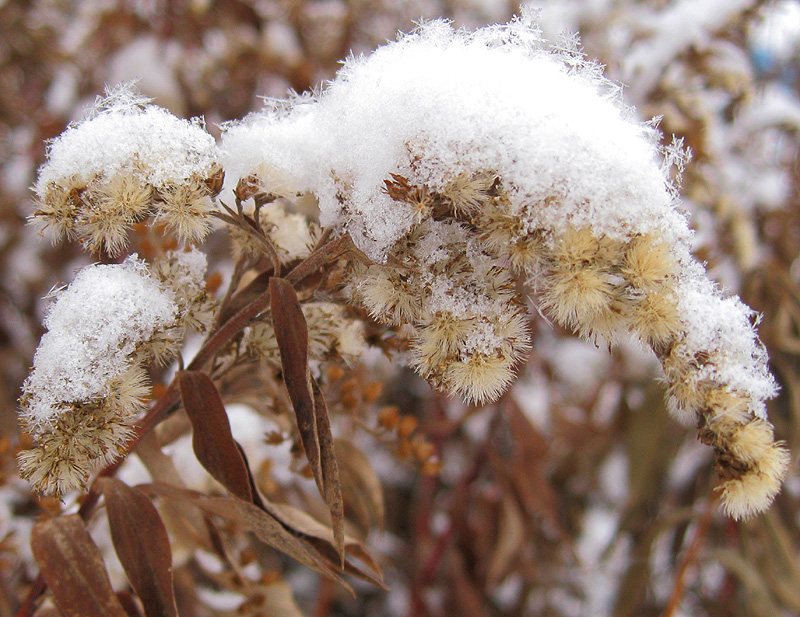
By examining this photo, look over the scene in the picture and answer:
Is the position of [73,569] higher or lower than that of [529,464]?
lower

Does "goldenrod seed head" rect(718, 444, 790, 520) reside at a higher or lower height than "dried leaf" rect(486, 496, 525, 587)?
lower

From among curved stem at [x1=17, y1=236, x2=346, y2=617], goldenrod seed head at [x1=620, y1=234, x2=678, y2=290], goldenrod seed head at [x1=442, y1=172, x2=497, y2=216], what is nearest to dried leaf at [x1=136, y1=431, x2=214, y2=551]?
curved stem at [x1=17, y1=236, x2=346, y2=617]

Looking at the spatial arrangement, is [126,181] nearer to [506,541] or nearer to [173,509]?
[173,509]

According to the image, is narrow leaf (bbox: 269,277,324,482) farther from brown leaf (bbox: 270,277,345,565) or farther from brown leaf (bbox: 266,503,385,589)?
brown leaf (bbox: 266,503,385,589)

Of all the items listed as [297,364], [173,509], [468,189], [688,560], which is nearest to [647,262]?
[468,189]

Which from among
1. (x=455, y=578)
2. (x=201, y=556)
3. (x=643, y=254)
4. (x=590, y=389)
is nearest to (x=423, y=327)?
(x=643, y=254)

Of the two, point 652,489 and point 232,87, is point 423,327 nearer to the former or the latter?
point 652,489

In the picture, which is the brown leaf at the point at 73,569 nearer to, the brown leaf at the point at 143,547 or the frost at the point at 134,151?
the brown leaf at the point at 143,547
